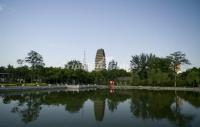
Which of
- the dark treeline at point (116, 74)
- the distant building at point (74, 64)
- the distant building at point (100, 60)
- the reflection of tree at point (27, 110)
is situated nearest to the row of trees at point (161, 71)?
the dark treeline at point (116, 74)

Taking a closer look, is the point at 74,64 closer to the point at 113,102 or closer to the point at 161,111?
the point at 113,102

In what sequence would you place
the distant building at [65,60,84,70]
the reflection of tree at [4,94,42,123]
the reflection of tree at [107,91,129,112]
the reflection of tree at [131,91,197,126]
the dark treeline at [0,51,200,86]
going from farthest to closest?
the distant building at [65,60,84,70], the dark treeline at [0,51,200,86], the reflection of tree at [107,91,129,112], the reflection of tree at [131,91,197,126], the reflection of tree at [4,94,42,123]

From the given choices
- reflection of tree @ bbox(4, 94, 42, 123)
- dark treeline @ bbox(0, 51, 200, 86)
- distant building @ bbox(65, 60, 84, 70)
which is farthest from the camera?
distant building @ bbox(65, 60, 84, 70)

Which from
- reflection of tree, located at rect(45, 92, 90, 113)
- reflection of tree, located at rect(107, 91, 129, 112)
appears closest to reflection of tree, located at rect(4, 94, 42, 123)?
reflection of tree, located at rect(45, 92, 90, 113)

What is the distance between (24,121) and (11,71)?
52.8 m

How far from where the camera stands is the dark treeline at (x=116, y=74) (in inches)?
2532

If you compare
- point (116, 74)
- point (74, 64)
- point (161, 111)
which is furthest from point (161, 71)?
point (161, 111)

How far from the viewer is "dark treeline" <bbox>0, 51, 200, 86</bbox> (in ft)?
211

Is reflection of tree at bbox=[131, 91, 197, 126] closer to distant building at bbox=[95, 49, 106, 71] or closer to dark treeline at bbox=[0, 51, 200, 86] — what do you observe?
dark treeline at bbox=[0, 51, 200, 86]

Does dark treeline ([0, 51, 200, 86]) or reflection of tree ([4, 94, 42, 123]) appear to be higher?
dark treeline ([0, 51, 200, 86])

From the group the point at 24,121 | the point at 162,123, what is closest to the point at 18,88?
the point at 24,121

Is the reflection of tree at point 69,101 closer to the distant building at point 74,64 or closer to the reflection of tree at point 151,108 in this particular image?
the reflection of tree at point 151,108

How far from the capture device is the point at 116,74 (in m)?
87.0

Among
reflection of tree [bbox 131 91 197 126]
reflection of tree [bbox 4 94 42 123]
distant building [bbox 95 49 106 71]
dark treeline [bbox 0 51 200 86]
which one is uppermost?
distant building [bbox 95 49 106 71]
